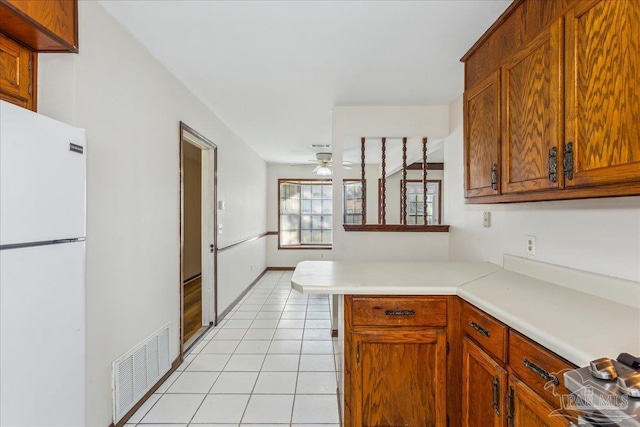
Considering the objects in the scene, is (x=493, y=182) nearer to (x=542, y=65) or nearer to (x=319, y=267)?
(x=542, y=65)

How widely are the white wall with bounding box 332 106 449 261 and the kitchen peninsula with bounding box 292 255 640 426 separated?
1.06m

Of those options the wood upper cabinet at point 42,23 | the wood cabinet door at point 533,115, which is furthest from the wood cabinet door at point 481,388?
the wood upper cabinet at point 42,23

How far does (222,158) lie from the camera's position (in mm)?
3883

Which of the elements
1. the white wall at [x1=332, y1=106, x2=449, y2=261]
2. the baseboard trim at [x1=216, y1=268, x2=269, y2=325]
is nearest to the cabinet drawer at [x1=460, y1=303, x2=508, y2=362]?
the white wall at [x1=332, y1=106, x2=449, y2=261]

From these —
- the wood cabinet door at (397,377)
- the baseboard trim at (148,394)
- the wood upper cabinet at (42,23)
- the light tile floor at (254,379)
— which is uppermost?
the wood upper cabinet at (42,23)

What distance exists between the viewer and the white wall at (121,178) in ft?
5.39

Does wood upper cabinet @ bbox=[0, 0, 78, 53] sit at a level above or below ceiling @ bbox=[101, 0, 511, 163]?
below

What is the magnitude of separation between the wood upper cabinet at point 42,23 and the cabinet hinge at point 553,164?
7.10 feet

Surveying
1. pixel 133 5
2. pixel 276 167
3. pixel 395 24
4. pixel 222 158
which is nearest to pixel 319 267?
pixel 395 24

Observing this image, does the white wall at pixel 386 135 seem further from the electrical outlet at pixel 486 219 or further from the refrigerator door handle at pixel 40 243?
the refrigerator door handle at pixel 40 243

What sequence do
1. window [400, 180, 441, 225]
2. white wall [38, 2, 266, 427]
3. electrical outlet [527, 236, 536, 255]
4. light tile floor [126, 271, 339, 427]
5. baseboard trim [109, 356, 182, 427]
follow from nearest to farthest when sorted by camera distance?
1. white wall [38, 2, 266, 427]
2. electrical outlet [527, 236, 536, 255]
3. baseboard trim [109, 356, 182, 427]
4. light tile floor [126, 271, 339, 427]
5. window [400, 180, 441, 225]

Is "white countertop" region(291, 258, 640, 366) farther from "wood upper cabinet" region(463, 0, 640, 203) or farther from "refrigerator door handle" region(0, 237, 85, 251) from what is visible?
"refrigerator door handle" region(0, 237, 85, 251)

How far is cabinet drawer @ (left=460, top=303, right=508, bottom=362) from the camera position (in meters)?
1.29

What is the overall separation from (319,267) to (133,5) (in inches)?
71.6
